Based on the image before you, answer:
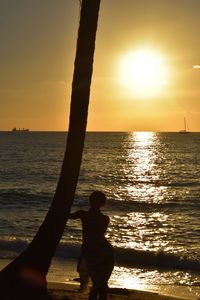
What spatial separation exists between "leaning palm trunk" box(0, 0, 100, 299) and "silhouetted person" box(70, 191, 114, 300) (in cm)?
60

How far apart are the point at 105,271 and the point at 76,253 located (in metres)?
9.51

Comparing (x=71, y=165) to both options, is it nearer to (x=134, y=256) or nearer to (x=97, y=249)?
(x=97, y=249)

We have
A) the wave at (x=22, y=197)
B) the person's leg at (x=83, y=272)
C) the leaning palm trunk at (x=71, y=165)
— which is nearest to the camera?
the person's leg at (x=83, y=272)

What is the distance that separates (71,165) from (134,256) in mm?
9267

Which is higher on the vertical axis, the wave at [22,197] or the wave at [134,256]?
the wave at [134,256]

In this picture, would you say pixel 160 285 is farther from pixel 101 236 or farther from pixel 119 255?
pixel 101 236

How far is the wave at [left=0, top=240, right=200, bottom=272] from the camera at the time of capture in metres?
15.8

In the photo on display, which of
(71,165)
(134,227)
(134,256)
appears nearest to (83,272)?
(71,165)

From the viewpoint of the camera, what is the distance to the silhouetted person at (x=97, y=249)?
25.3 feet

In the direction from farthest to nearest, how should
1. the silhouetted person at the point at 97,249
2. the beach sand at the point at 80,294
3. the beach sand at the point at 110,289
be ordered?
the beach sand at the point at 110,289, the beach sand at the point at 80,294, the silhouetted person at the point at 97,249

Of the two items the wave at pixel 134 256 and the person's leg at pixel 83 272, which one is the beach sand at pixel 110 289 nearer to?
the person's leg at pixel 83 272

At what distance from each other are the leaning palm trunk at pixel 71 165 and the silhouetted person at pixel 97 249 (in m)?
0.60

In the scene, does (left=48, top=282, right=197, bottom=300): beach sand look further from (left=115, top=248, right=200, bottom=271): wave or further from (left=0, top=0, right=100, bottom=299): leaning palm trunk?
(left=115, top=248, right=200, bottom=271): wave

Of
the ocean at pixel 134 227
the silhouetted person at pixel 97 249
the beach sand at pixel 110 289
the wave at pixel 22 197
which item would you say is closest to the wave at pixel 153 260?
the ocean at pixel 134 227
